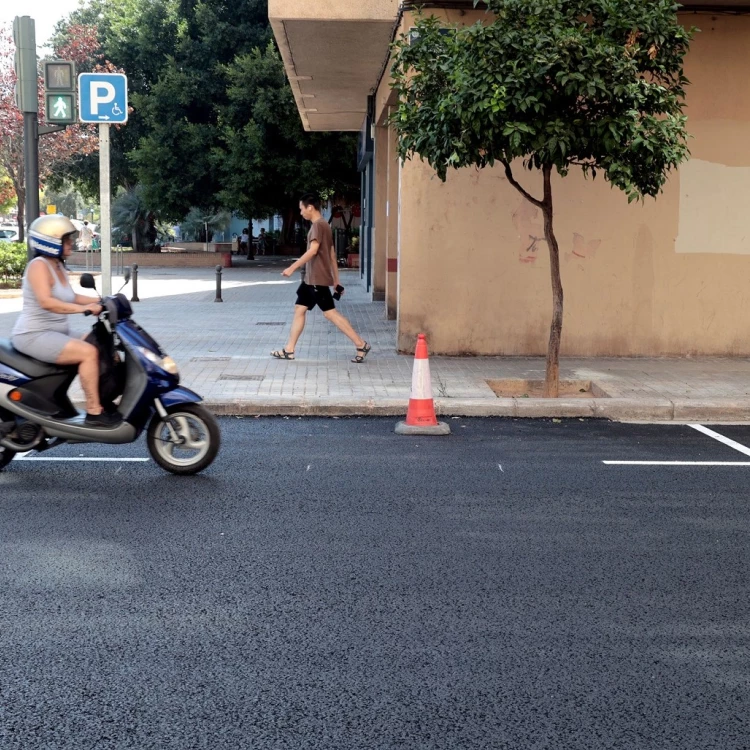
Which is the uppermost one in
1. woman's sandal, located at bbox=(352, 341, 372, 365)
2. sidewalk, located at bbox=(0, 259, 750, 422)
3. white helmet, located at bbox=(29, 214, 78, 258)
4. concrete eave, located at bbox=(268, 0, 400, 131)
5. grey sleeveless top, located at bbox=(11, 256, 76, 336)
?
concrete eave, located at bbox=(268, 0, 400, 131)

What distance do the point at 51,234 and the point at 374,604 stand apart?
142 inches

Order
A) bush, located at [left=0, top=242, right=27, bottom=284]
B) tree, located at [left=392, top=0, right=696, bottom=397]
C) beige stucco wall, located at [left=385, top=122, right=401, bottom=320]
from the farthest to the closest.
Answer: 1. bush, located at [left=0, top=242, right=27, bottom=284]
2. beige stucco wall, located at [left=385, top=122, right=401, bottom=320]
3. tree, located at [left=392, top=0, right=696, bottom=397]

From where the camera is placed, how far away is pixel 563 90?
31.0 ft

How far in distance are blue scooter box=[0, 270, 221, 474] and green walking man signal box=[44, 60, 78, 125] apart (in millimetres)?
4520

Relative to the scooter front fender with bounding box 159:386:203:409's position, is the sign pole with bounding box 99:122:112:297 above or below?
above

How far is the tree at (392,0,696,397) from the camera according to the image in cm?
921

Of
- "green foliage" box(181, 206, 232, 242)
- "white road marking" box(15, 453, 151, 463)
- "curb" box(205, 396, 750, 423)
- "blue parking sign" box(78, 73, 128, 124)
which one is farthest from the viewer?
"green foliage" box(181, 206, 232, 242)

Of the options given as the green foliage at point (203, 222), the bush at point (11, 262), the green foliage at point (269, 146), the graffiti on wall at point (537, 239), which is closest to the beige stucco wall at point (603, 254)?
the graffiti on wall at point (537, 239)

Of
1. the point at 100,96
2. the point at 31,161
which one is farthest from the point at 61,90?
the point at 31,161

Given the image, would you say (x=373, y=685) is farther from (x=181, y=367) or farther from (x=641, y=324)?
(x=641, y=324)

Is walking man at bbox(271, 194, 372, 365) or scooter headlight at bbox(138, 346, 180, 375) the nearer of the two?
scooter headlight at bbox(138, 346, 180, 375)

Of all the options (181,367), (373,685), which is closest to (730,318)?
(181,367)

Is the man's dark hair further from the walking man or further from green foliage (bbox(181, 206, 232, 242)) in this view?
green foliage (bbox(181, 206, 232, 242))

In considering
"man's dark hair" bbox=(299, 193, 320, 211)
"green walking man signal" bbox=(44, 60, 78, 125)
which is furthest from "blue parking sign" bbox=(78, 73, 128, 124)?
"man's dark hair" bbox=(299, 193, 320, 211)
